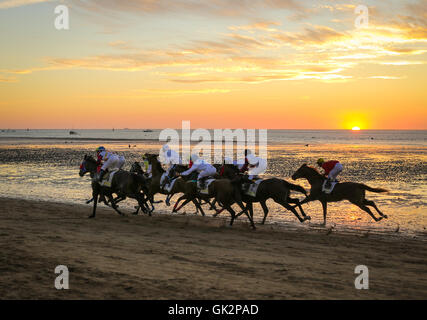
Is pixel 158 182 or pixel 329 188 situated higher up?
pixel 158 182

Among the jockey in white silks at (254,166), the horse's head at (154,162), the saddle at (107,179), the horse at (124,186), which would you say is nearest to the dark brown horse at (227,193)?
the jockey in white silks at (254,166)

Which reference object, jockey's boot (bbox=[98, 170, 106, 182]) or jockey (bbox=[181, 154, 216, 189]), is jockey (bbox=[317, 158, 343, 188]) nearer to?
jockey (bbox=[181, 154, 216, 189])

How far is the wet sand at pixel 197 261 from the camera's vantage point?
24.0ft

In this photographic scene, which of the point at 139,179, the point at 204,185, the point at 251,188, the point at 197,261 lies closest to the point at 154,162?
the point at 139,179

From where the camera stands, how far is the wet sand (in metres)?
7.30

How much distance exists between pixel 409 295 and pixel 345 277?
4.04 feet

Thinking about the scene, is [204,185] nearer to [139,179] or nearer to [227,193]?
[227,193]

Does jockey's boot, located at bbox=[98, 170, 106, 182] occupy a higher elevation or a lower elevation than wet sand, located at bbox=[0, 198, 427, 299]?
higher

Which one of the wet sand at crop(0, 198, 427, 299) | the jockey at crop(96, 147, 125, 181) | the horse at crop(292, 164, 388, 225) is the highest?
the jockey at crop(96, 147, 125, 181)

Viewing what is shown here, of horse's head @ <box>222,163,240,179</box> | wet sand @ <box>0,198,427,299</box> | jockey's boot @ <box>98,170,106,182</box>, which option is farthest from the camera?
jockey's boot @ <box>98,170,106,182</box>

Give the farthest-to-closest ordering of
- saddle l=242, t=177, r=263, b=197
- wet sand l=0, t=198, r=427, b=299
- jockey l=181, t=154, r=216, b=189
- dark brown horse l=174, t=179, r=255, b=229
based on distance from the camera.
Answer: jockey l=181, t=154, r=216, b=189 < saddle l=242, t=177, r=263, b=197 < dark brown horse l=174, t=179, r=255, b=229 < wet sand l=0, t=198, r=427, b=299

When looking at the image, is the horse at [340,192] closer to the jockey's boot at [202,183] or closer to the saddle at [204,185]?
the saddle at [204,185]

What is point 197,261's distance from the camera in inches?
367

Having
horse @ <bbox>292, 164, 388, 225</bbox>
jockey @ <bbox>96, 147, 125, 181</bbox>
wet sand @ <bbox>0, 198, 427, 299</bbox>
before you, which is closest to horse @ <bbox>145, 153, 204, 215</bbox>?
jockey @ <bbox>96, 147, 125, 181</bbox>
